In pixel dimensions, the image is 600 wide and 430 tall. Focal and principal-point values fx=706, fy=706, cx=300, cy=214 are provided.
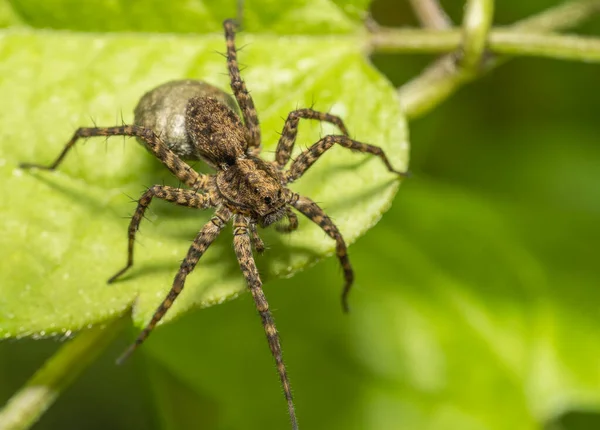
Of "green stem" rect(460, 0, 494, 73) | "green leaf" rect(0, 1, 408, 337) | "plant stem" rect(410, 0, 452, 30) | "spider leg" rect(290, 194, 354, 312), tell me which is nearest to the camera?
"green leaf" rect(0, 1, 408, 337)

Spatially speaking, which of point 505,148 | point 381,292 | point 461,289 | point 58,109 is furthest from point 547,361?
point 58,109

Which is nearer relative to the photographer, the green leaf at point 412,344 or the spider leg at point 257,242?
the spider leg at point 257,242

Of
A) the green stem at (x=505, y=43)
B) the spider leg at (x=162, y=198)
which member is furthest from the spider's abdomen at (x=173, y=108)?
the green stem at (x=505, y=43)

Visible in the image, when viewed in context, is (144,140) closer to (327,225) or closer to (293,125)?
(293,125)

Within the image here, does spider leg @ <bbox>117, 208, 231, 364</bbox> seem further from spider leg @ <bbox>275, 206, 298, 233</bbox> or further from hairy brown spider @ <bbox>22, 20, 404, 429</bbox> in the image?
spider leg @ <bbox>275, 206, 298, 233</bbox>

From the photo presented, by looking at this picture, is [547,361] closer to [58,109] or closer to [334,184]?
[334,184]

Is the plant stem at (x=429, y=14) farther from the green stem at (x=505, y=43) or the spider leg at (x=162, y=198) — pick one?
the spider leg at (x=162, y=198)

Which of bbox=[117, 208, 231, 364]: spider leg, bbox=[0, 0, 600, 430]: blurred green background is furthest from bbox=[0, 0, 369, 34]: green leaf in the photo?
bbox=[0, 0, 600, 430]: blurred green background
